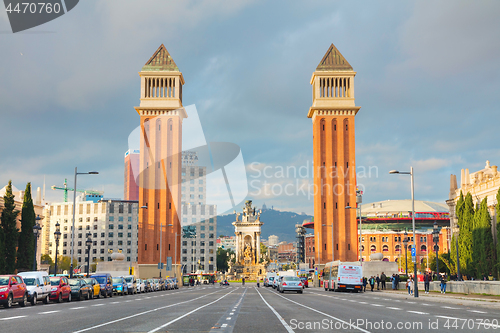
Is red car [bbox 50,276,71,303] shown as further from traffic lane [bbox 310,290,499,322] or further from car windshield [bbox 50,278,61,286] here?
traffic lane [bbox 310,290,499,322]

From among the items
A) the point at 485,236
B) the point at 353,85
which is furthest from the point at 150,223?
the point at 485,236

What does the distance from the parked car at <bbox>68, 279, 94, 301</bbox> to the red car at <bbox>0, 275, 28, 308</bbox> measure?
248 inches

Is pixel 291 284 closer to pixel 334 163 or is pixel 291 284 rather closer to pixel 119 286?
pixel 119 286

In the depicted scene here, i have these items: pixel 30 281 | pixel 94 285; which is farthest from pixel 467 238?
pixel 30 281

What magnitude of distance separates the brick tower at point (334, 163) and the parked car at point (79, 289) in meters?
56.7

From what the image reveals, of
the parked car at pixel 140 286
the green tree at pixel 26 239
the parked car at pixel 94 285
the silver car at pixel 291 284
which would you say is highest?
the green tree at pixel 26 239

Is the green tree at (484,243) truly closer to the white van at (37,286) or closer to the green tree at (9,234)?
the white van at (37,286)

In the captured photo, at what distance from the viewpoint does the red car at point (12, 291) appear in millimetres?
24953

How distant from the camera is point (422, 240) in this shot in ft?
527

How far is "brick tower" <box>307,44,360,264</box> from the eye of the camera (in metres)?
89.4

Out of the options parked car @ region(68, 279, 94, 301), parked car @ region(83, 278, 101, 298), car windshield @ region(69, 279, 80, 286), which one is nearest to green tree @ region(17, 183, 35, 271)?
parked car @ region(83, 278, 101, 298)

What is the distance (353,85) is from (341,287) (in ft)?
174

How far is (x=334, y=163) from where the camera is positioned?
9162cm

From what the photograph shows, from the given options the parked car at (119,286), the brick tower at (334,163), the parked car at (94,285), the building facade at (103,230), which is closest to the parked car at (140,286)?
the parked car at (119,286)
